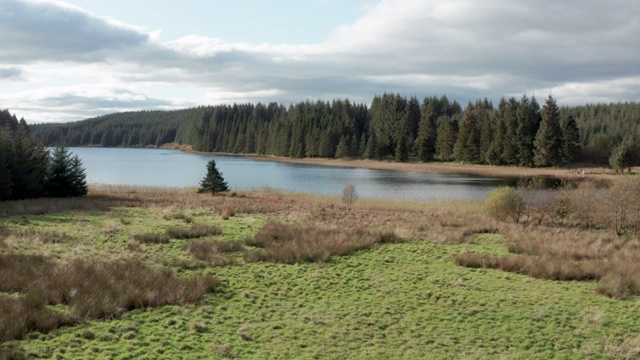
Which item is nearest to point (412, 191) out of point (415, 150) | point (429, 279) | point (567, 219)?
point (567, 219)

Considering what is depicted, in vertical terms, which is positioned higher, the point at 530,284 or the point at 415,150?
the point at 415,150

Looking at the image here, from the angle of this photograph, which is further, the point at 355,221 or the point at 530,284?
the point at 355,221

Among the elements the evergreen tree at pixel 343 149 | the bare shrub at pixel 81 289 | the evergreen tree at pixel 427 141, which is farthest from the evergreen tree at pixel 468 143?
the bare shrub at pixel 81 289

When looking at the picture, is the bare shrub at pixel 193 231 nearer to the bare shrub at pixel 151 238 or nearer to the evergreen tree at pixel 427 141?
the bare shrub at pixel 151 238

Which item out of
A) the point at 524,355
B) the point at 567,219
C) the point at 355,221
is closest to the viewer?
the point at 524,355

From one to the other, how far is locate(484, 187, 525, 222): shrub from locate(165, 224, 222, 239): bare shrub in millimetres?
15877

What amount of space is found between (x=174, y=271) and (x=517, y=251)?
1219 cm

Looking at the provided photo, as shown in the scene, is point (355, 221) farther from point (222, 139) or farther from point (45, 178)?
point (222, 139)

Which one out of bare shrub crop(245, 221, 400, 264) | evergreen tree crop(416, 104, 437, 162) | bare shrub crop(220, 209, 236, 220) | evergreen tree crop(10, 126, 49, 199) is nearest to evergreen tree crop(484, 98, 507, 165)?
evergreen tree crop(416, 104, 437, 162)

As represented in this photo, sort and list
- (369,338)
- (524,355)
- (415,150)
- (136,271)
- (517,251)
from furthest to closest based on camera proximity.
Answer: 1. (415,150)
2. (517,251)
3. (136,271)
4. (369,338)
5. (524,355)

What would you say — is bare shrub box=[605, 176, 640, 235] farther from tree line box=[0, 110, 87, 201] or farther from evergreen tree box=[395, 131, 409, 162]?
evergreen tree box=[395, 131, 409, 162]

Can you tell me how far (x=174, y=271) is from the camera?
48.2ft

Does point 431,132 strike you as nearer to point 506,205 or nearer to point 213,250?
point 506,205

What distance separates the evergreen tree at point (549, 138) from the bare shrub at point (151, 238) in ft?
244
